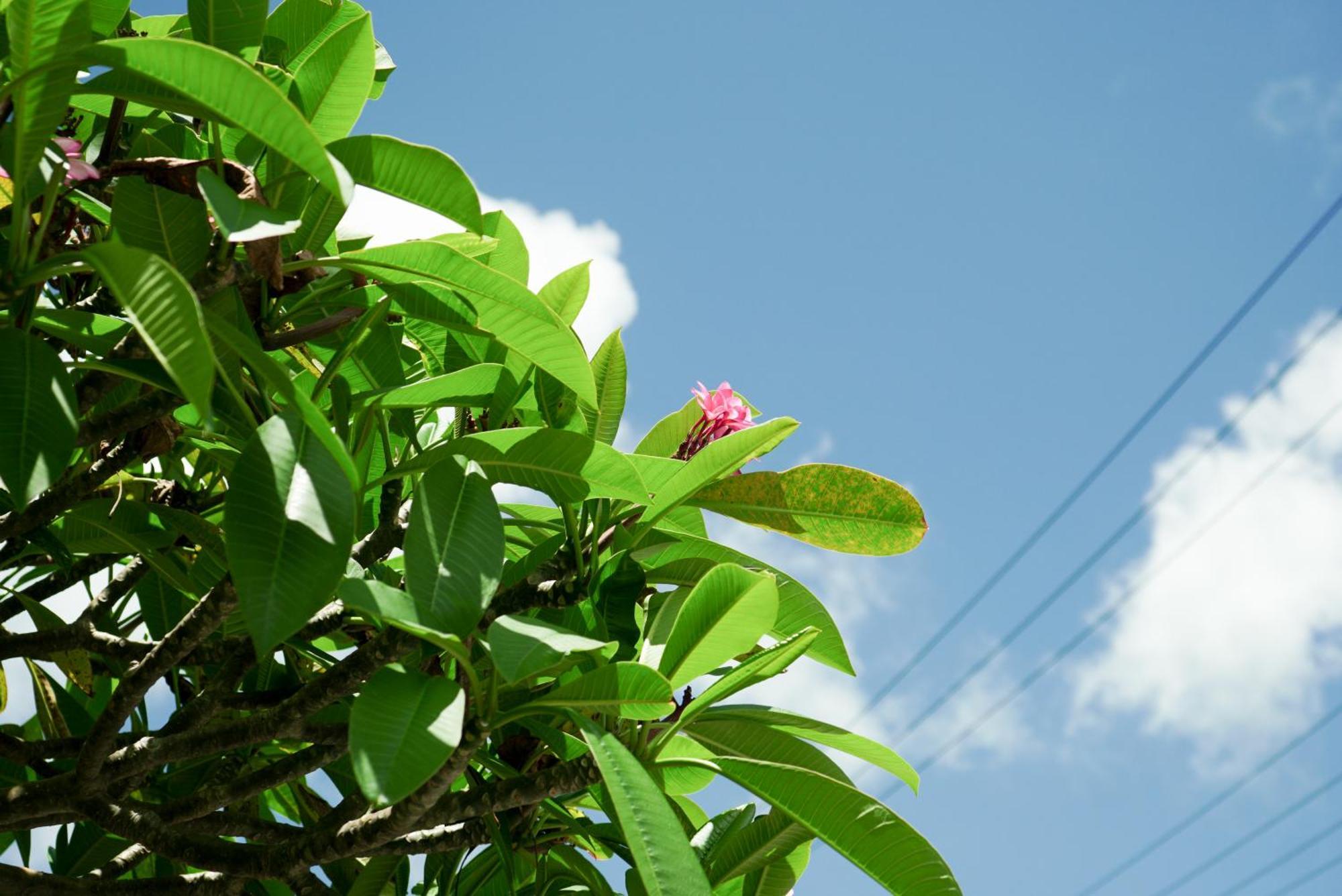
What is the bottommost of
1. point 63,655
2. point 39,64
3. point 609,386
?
point 63,655

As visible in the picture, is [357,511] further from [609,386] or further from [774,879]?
[774,879]

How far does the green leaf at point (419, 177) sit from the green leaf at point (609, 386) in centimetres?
32

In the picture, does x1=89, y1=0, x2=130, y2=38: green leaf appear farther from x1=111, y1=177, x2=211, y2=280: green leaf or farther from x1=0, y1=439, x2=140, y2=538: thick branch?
x1=0, y1=439, x2=140, y2=538: thick branch

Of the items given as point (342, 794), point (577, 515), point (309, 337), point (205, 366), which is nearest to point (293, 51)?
point (309, 337)

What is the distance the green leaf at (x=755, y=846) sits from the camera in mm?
1062

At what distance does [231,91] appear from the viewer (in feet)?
2.03

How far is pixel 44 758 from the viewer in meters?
1.19

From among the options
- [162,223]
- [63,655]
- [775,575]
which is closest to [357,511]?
[162,223]

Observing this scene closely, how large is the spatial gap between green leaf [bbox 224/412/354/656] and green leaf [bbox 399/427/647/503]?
16 centimetres

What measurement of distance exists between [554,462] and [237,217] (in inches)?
11.3

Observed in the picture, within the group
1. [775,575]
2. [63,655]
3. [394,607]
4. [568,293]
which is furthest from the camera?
[63,655]

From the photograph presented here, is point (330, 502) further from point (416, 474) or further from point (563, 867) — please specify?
point (563, 867)

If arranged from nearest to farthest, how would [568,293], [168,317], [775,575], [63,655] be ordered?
[168,317] < [775,575] < [568,293] < [63,655]

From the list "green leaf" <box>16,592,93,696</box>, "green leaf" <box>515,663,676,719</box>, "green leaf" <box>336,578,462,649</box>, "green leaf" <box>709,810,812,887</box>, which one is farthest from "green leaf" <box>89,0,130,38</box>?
"green leaf" <box>709,810,812,887</box>
